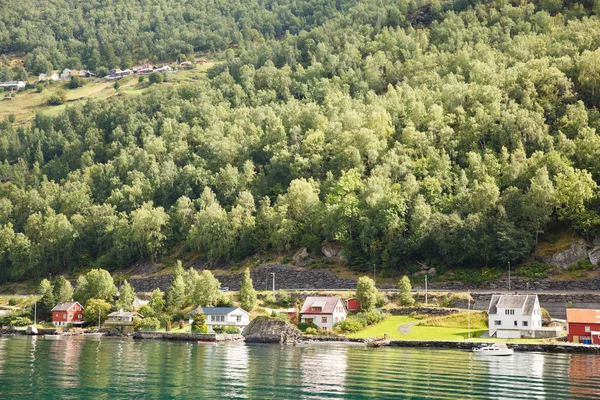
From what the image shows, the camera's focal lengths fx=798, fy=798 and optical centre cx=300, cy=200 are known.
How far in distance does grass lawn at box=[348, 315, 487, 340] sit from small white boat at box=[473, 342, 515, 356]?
7.76m

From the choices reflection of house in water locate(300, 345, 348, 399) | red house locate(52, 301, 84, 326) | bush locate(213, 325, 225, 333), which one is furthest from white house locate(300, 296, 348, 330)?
red house locate(52, 301, 84, 326)

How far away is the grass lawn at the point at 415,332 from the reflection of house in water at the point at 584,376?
13633 millimetres

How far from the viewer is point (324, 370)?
2375 inches

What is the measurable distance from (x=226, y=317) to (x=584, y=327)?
4164cm

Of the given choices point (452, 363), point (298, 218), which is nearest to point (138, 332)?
point (298, 218)

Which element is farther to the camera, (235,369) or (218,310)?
(218,310)

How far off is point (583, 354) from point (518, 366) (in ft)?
46.0

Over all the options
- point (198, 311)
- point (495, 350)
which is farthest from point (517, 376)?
point (198, 311)

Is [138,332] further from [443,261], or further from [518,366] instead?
[518,366]

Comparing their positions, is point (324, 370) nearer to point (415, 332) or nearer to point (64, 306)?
point (415, 332)

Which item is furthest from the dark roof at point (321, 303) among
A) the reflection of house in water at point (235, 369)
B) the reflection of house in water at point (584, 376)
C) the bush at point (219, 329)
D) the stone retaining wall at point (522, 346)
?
the reflection of house in water at point (584, 376)

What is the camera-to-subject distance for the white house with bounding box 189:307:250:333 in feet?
320

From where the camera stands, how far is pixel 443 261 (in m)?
106

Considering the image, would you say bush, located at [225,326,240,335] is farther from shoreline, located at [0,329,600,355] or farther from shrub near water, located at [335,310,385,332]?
shrub near water, located at [335,310,385,332]
